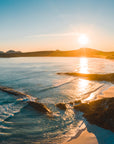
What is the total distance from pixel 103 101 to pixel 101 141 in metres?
3.04

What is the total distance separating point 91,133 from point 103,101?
2.67m

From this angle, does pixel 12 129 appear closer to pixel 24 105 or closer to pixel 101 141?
pixel 24 105

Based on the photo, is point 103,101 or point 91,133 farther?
point 103,101

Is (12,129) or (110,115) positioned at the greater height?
(110,115)

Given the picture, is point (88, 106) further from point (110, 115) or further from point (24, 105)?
point (24, 105)

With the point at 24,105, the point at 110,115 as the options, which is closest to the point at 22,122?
the point at 24,105

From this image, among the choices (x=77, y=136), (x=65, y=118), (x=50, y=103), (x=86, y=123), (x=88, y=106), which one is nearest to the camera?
(x=77, y=136)

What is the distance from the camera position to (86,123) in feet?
23.2

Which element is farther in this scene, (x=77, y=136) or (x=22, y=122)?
(x=22, y=122)

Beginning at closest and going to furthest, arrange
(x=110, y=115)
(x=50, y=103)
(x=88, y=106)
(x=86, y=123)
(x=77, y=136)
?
(x=77, y=136) → (x=110, y=115) → (x=86, y=123) → (x=88, y=106) → (x=50, y=103)

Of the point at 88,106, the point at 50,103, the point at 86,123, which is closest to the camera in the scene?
the point at 86,123

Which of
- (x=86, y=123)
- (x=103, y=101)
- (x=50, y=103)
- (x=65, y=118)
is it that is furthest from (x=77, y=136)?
(x=50, y=103)

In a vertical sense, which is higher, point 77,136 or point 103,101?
→ point 103,101

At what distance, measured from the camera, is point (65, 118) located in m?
7.84
